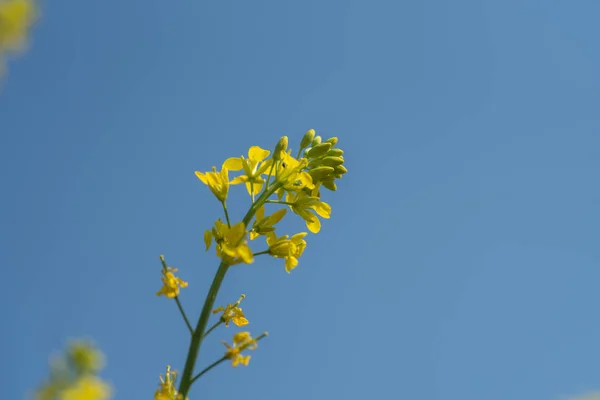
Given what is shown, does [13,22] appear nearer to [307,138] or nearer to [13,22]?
[13,22]

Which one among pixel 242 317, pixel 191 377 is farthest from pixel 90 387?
pixel 242 317

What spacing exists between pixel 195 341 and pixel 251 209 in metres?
1.18

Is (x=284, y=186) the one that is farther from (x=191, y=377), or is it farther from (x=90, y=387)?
(x=90, y=387)

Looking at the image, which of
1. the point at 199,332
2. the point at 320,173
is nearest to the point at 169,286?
the point at 199,332

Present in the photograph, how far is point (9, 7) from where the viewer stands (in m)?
1.88

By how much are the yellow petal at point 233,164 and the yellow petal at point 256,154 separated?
11cm

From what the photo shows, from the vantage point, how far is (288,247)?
13.9 feet

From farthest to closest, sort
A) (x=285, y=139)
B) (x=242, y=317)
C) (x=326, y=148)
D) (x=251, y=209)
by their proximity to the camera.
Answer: (x=326, y=148) < (x=285, y=139) < (x=251, y=209) < (x=242, y=317)

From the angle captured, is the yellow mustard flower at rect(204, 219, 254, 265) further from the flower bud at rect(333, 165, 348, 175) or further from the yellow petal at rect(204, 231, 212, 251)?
the flower bud at rect(333, 165, 348, 175)

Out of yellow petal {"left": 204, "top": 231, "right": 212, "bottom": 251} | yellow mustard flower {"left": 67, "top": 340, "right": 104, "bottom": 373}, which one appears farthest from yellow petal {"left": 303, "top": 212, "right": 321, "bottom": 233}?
yellow mustard flower {"left": 67, "top": 340, "right": 104, "bottom": 373}

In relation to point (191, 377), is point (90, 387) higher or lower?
lower

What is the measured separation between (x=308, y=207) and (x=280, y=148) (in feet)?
1.73

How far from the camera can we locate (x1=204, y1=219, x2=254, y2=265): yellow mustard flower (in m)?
3.79

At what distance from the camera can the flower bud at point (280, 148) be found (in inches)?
183
